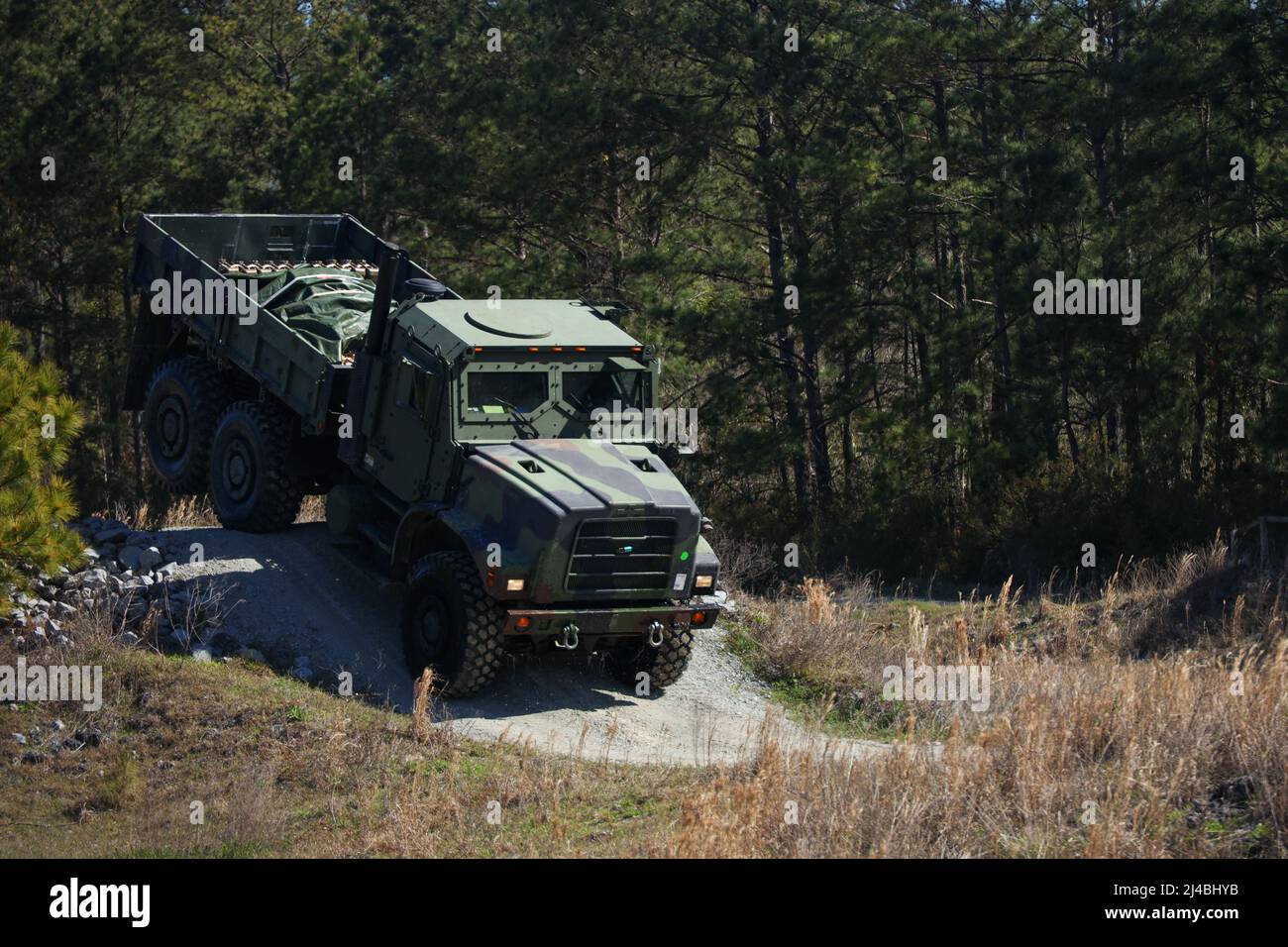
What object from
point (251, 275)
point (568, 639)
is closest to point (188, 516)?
point (251, 275)

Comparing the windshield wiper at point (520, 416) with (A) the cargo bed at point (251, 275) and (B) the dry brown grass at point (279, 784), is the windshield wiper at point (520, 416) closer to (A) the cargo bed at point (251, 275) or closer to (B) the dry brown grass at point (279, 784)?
(A) the cargo bed at point (251, 275)

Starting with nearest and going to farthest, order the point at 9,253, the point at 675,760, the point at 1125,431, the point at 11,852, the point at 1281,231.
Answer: the point at 11,852
the point at 675,760
the point at 1281,231
the point at 1125,431
the point at 9,253

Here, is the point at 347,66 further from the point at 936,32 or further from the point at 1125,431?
the point at 1125,431

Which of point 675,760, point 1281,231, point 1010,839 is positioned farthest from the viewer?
point 1281,231

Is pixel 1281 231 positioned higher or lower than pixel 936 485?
higher

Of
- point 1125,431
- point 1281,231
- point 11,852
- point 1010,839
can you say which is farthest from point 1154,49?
point 11,852

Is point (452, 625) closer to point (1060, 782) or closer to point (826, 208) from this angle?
point (1060, 782)

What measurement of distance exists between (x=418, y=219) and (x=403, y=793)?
1939 centimetres

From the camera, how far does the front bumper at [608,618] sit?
11828 millimetres

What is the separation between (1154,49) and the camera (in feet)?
64.7

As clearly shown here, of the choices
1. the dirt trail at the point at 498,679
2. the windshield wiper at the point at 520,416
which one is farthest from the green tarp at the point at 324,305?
the windshield wiper at the point at 520,416

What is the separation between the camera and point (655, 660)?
13.1 meters

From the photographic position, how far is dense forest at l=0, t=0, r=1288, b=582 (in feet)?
66.3

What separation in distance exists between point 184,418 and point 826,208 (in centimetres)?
1114
